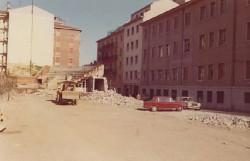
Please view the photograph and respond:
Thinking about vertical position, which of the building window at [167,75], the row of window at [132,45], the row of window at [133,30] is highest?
the row of window at [133,30]

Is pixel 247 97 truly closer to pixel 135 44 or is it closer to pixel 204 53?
pixel 204 53

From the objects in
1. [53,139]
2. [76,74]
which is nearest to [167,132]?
[53,139]

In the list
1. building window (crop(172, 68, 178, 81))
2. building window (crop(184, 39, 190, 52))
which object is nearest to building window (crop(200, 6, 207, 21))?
building window (crop(184, 39, 190, 52))

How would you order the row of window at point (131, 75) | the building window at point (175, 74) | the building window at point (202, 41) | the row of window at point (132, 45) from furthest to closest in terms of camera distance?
the row of window at point (131, 75) < the row of window at point (132, 45) < the building window at point (175, 74) < the building window at point (202, 41)

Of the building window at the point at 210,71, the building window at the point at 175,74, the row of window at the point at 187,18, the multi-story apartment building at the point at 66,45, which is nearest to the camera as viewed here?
the row of window at the point at 187,18

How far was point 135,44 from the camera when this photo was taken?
68.7 m

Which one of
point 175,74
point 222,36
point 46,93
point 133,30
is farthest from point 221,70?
point 133,30

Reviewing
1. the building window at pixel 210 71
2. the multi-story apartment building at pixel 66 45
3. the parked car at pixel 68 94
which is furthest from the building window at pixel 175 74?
the multi-story apartment building at pixel 66 45

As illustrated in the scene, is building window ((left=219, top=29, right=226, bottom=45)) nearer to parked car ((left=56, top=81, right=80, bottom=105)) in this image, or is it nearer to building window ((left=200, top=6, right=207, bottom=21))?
building window ((left=200, top=6, right=207, bottom=21))

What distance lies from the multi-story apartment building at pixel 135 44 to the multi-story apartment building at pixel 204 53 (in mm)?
5598

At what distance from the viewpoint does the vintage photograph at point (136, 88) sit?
14614 millimetres

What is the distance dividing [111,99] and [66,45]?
113 feet

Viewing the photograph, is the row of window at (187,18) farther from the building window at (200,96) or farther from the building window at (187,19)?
the building window at (200,96)

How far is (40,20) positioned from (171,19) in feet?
106
